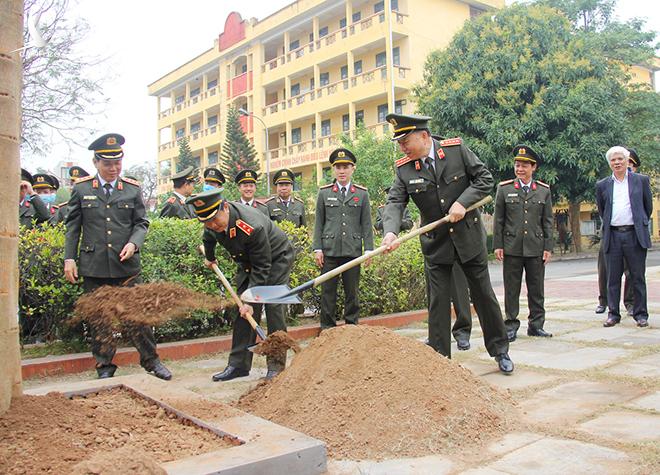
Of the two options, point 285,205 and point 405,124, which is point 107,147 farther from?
point 285,205

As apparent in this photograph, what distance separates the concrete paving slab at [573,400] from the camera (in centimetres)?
349

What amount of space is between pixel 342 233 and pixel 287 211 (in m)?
1.88

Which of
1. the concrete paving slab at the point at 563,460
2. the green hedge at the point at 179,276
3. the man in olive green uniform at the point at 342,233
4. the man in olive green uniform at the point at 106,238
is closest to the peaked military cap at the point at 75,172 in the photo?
the green hedge at the point at 179,276

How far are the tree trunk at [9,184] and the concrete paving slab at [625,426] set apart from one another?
2884mm

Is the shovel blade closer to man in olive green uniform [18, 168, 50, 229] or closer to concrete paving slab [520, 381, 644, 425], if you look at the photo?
concrete paving slab [520, 381, 644, 425]

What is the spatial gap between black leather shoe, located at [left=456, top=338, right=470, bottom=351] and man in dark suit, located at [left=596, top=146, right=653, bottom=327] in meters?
2.00

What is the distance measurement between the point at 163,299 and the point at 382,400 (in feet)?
6.33

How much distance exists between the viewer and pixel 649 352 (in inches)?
207

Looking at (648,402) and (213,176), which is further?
(213,176)

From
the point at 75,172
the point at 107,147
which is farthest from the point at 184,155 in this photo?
the point at 107,147

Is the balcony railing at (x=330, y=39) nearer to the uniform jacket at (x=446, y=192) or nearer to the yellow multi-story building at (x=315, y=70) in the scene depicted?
the yellow multi-story building at (x=315, y=70)

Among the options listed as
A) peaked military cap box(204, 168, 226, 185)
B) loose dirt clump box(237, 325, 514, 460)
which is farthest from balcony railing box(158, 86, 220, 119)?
loose dirt clump box(237, 325, 514, 460)

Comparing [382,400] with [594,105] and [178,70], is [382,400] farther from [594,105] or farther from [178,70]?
[178,70]

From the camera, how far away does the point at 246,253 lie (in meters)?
4.87
